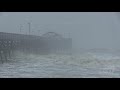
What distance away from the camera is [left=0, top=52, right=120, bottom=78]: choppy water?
14.4 metres

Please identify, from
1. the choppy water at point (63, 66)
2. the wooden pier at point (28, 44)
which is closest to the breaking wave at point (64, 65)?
the choppy water at point (63, 66)

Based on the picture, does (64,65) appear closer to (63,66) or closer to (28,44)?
(63,66)

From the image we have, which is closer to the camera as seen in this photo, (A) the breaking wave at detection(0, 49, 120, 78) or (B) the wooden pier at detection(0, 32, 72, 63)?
(A) the breaking wave at detection(0, 49, 120, 78)

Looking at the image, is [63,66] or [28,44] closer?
[63,66]

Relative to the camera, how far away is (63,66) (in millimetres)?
14492

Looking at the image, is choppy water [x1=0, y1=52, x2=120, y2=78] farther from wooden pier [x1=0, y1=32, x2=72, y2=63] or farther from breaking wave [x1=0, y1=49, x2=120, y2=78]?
wooden pier [x1=0, y1=32, x2=72, y2=63]

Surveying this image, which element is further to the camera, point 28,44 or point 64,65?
point 28,44

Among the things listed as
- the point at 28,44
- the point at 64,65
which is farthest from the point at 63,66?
the point at 28,44

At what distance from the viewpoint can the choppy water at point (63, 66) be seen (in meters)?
14.4

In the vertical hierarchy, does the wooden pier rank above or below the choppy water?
above

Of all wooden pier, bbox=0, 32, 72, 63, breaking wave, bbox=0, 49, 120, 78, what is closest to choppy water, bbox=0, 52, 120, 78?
breaking wave, bbox=0, 49, 120, 78

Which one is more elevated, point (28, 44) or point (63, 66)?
point (28, 44)

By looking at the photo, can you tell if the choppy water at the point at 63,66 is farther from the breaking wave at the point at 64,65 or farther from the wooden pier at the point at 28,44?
the wooden pier at the point at 28,44
